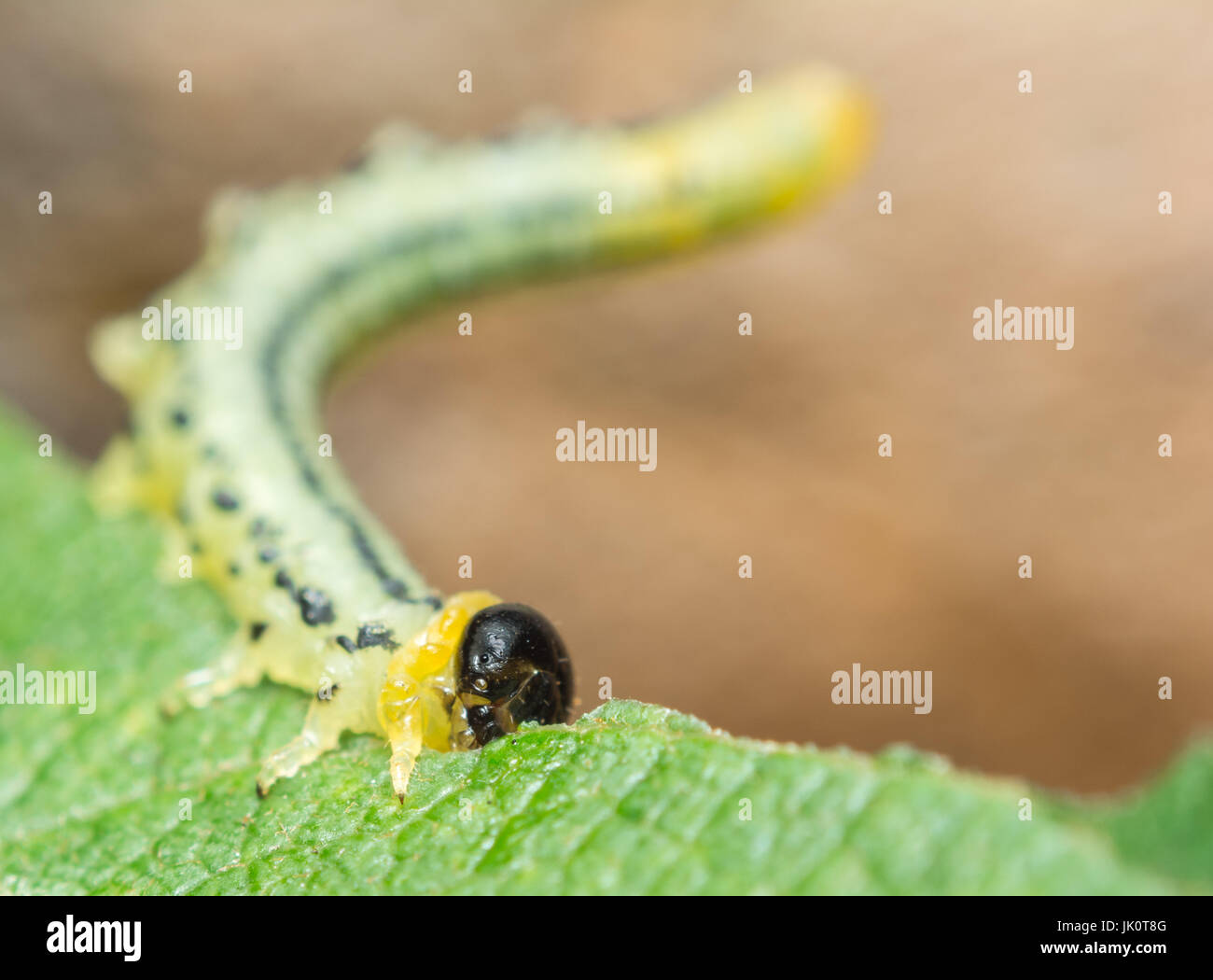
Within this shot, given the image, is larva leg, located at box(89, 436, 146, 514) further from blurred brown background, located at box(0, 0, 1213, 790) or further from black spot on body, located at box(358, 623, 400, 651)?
blurred brown background, located at box(0, 0, 1213, 790)

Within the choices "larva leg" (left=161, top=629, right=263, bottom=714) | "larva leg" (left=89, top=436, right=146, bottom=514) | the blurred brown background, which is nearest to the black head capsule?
"larva leg" (left=161, top=629, right=263, bottom=714)

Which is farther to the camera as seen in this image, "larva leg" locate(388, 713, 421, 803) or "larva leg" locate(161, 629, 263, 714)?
"larva leg" locate(161, 629, 263, 714)

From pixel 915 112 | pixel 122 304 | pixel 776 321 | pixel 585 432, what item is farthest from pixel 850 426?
pixel 122 304

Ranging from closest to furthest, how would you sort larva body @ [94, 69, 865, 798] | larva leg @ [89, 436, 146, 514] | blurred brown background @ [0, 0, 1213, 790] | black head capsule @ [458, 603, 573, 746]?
black head capsule @ [458, 603, 573, 746], larva body @ [94, 69, 865, 798], larva leg @ [89, 436, 146, 514], blurred brown background @ [0, 0, 1213, 790]

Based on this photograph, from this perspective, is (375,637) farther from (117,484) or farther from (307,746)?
(117,484)

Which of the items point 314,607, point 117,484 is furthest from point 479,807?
point 117,484

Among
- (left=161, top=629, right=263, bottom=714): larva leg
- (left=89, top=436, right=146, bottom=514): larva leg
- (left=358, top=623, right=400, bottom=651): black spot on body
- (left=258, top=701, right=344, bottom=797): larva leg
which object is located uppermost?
(left=89, top=436, right=146, bottom=514): larva leg
